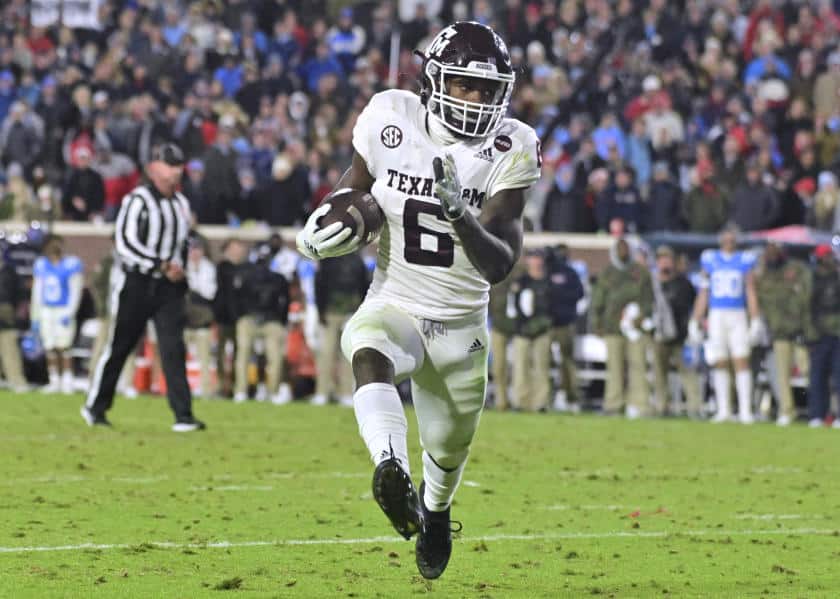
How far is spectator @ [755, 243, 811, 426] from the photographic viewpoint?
1664 cm

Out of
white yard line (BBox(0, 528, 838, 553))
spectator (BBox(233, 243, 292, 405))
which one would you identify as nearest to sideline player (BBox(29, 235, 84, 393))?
spectator (BBox(233, 243, 292, 405))

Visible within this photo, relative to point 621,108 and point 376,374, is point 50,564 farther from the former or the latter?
point 621,108

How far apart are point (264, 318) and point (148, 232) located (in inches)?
226

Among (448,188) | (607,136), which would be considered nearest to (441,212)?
(448,188)

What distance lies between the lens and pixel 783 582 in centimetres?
655

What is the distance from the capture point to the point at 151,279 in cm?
1249

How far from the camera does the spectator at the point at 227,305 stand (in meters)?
18.3

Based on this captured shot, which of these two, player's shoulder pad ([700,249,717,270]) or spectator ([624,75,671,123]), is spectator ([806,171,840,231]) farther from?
spectator ([624,75,671,123])

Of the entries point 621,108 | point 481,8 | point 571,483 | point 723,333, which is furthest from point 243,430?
point 481,8

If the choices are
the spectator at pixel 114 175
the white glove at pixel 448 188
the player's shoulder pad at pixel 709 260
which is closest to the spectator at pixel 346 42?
the spectator at pixel 114 175

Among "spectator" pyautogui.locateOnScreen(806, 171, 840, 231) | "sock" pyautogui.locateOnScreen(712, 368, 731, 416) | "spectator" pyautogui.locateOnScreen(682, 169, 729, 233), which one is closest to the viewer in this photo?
"sock" pyautogui.locateOnScreen(712, 368, 731, 416)

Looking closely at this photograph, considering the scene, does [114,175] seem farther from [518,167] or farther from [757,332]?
[518,167]

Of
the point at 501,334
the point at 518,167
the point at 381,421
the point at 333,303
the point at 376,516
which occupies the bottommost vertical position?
the point at 501,334

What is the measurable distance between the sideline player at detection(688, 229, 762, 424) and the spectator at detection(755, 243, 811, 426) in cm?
19
